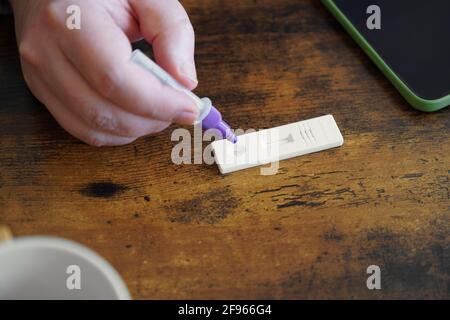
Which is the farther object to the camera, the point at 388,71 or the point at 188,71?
the point at 388,71

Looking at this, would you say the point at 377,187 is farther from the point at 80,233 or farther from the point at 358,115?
the point at 80,233

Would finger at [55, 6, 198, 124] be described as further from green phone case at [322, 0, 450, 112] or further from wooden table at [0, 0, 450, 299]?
green phone case at [322, 0, 450, 112]

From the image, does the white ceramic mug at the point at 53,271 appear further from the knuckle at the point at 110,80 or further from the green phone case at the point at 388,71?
the green phone case at the point at 388,71

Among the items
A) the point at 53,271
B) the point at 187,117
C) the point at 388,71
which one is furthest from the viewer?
the point at 388,71

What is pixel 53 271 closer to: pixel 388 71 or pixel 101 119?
pixel 101 119

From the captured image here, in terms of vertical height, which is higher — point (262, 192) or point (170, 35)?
point (170, 35)

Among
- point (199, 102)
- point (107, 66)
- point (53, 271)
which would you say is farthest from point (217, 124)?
point (53, 271)
